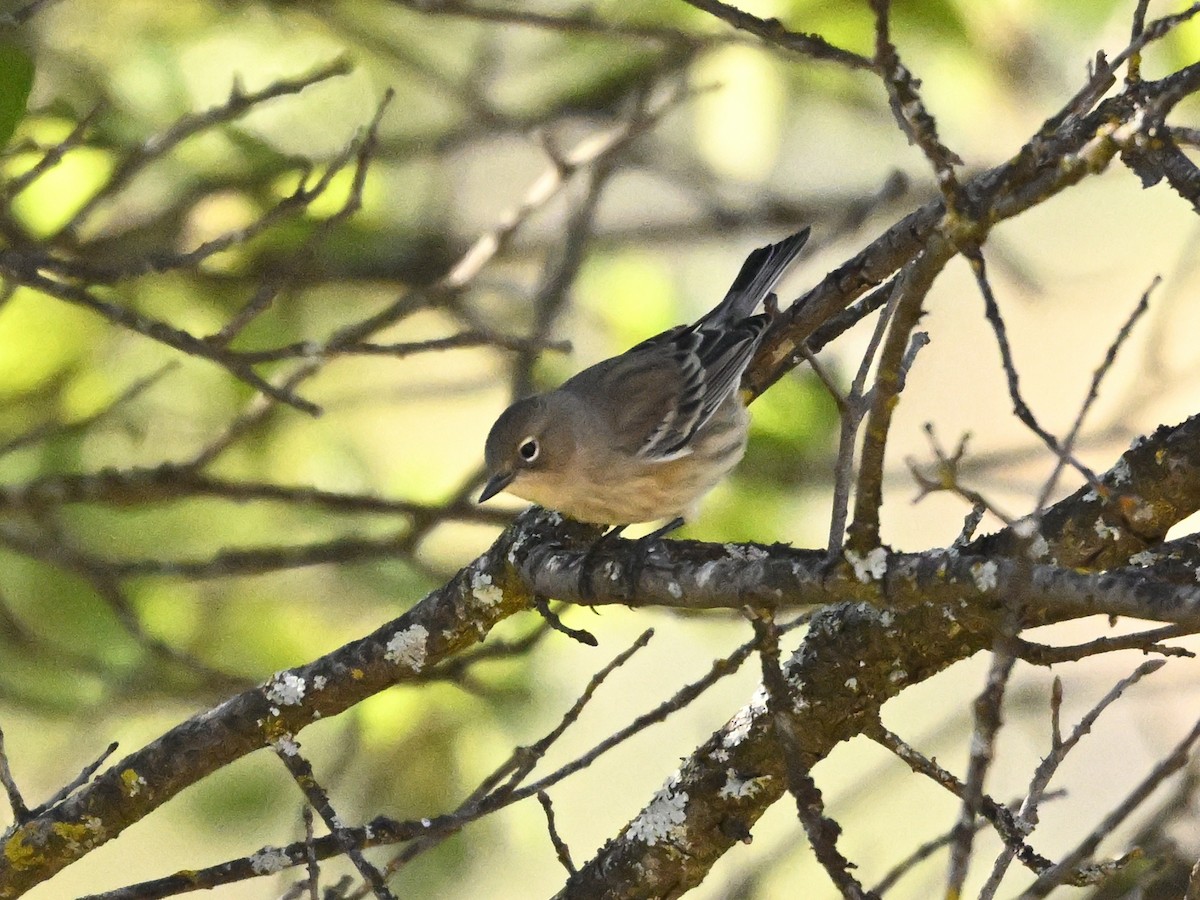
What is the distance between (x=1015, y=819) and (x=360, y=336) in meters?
2.56

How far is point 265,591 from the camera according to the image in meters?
5.86

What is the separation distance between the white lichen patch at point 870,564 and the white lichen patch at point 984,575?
0.19 m

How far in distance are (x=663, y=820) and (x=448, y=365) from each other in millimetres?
4247

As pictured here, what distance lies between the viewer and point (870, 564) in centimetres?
226

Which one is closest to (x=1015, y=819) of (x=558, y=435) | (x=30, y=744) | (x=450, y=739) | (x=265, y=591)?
(x=558, y=435)

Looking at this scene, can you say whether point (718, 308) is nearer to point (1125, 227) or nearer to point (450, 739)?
point (450, 739)

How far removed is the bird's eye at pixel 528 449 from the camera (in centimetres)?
462

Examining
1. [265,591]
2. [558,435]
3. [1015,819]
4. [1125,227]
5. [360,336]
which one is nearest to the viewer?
[1015,819]

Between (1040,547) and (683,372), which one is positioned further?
(683,372)

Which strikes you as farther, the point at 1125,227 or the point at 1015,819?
the point at 1125,227

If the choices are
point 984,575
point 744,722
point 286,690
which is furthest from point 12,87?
point 984,575

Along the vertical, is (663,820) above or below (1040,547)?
above

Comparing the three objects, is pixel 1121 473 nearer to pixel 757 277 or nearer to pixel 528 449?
pixel 528 449

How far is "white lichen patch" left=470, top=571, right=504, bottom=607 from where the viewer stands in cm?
351
